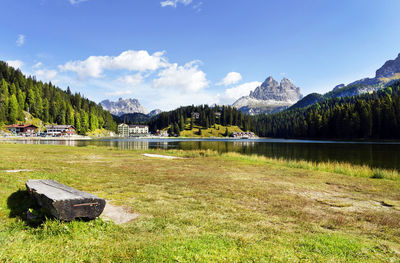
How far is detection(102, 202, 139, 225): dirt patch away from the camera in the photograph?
832 cm

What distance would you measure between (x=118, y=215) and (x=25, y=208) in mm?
3805

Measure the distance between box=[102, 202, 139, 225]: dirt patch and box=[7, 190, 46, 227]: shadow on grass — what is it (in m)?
2.22

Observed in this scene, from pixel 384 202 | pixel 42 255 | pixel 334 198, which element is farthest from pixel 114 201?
pixel 384 202

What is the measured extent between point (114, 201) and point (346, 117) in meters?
174

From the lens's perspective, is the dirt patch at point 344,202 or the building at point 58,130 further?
the building at point 58,130

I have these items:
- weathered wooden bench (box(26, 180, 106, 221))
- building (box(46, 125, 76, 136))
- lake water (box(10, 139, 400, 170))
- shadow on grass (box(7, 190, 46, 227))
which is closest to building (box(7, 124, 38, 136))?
building (box(46, 125, 76, 136))

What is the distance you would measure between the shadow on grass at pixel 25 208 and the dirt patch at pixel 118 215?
222 centimetres

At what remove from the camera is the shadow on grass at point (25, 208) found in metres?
7.41

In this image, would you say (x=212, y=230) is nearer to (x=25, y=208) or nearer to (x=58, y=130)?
(x=25, y=208)

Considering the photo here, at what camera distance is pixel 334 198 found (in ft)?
43.8

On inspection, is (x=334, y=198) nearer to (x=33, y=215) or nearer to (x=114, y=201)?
(x=114, y=201)

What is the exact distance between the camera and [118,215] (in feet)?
29.0

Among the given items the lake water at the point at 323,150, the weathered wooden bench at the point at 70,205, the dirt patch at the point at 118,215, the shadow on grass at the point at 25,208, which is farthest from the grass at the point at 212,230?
the lake water at the point at 323,150

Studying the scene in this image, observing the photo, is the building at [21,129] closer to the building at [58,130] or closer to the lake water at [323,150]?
the building at [58,130]
